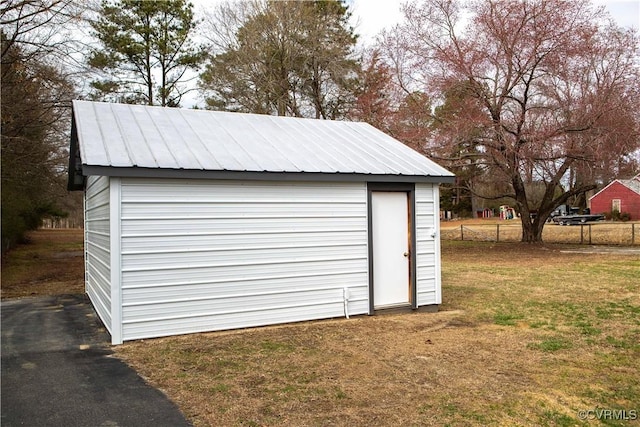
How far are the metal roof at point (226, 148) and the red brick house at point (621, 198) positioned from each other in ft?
139

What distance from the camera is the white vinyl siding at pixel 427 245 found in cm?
801

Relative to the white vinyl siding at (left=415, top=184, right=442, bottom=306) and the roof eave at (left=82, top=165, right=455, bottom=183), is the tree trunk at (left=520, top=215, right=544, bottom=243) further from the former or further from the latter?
the roof eave at (left=82, top=165, right=455, bottom=183)

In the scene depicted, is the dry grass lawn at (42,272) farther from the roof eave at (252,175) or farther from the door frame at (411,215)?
the door frame at (411,215)

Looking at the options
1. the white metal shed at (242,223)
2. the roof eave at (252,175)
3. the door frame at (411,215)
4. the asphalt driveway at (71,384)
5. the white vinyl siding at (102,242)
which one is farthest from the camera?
the door frame at (411,215)

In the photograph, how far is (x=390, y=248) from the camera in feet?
25.8

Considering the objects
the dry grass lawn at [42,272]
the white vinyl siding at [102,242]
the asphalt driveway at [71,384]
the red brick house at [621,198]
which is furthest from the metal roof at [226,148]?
the red brick house at [621,198]

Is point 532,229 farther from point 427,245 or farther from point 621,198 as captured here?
point 621,198

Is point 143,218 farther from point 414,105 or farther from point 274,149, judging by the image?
point 414,105

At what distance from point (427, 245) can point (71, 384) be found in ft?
17.8

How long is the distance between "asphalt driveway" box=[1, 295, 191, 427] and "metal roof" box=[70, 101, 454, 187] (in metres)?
2.14

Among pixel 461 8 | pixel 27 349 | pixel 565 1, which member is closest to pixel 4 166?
pixel 27 349

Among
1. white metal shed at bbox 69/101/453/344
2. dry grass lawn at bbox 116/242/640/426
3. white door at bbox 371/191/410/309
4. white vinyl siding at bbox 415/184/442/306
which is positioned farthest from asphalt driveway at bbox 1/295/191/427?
white vinyl siding at bbox 415/184/442/306

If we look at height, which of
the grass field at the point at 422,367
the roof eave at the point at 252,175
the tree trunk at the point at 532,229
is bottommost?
the grass field at the point at 422,367

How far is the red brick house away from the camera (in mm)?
44312
